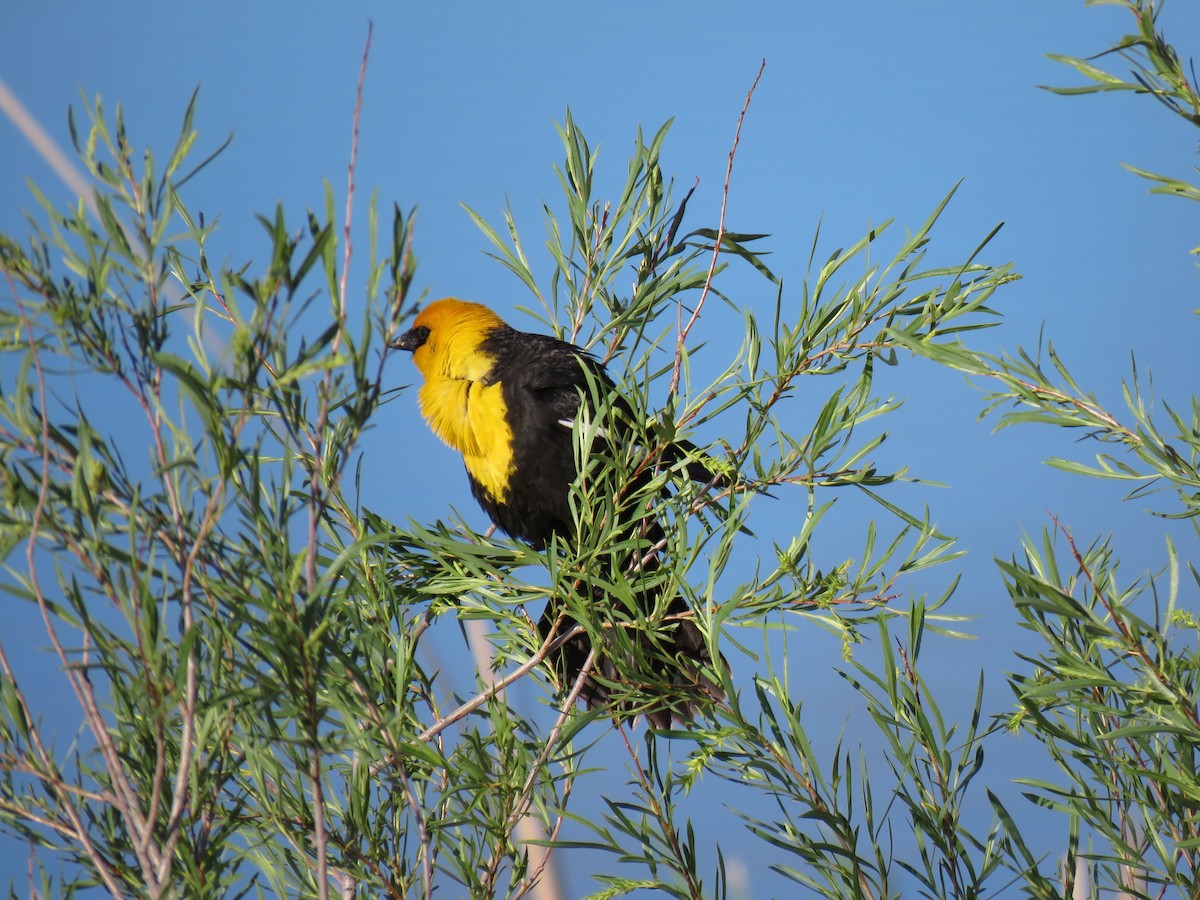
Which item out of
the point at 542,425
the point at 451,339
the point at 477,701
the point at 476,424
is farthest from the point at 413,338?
the point at 477,701

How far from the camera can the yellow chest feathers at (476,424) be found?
1689 mm

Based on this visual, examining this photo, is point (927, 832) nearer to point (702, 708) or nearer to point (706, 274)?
point (702, 708)

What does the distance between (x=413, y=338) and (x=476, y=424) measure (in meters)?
0.38

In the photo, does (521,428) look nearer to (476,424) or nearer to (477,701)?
(476,424)

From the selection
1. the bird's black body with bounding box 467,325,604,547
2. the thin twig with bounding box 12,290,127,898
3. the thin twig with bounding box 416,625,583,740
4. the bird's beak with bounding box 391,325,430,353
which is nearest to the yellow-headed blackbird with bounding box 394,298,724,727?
the bird's black body with bounding box 467,325,604,547

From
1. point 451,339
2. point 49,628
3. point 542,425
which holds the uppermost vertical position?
point 451,339

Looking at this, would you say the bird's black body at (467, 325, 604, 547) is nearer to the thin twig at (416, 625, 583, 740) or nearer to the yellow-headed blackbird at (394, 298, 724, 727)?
the yellow-headed blackbird at (394, 298, 724, 727)

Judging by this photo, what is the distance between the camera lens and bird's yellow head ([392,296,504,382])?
180 cm

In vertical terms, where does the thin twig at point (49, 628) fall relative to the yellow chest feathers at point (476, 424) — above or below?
below

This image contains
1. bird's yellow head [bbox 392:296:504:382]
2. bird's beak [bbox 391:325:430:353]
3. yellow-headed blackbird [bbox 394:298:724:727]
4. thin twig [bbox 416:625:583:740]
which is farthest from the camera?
bird's beak [bbox 391:325:430:353]

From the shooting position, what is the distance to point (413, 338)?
203cm

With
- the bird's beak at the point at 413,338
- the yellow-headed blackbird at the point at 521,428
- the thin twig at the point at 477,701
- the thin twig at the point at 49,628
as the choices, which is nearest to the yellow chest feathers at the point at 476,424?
the yellow-headed blackbird at the point at 521,428

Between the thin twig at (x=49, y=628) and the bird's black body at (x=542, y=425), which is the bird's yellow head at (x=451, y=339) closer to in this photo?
the bird's black body at (x=542, y=425)

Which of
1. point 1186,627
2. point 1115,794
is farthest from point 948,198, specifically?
point 1115,794
